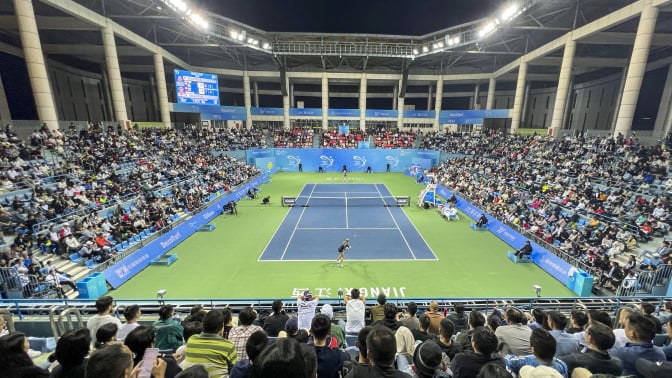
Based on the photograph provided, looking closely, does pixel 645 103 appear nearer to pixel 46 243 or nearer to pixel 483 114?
pixel 483 114

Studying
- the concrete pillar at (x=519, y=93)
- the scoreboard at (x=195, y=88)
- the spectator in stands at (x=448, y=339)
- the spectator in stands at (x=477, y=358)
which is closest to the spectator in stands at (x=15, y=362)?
the spectator in stands at (x=477, y=358)

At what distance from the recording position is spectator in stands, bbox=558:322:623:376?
352 cm

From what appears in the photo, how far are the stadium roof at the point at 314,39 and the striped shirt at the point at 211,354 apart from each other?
2887 centimetres

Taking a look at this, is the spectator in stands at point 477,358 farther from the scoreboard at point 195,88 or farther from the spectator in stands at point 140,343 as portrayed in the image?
the scoreboard at point 195,88

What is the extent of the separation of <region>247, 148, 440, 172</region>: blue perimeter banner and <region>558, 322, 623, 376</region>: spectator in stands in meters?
41.0

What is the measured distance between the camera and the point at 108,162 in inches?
893

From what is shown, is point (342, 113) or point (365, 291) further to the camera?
point (342, 113)

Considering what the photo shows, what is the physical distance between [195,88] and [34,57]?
15.4 metres

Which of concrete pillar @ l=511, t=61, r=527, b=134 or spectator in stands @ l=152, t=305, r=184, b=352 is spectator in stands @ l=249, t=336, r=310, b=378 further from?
concrete pillar @ l=511, t=61, r=527, b=134

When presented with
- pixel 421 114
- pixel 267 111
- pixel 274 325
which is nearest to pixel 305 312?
pixel 274 325

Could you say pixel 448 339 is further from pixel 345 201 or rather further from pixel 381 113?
pixel 381 113

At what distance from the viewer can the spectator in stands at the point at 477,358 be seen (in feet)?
11.1

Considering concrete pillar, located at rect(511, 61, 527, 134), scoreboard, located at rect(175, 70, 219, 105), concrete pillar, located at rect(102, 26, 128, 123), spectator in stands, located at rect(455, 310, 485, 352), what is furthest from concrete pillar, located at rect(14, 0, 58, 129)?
concrete pillar, located at rect(511, 61, 527, 134)

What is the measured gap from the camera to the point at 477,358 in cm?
347
